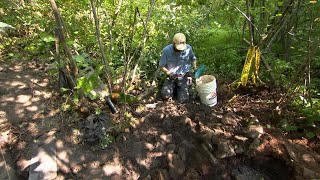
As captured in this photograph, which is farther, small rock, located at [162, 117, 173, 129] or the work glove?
the work glove

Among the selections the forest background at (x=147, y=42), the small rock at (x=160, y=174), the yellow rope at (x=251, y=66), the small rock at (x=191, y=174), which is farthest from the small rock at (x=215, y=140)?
the yellow rope at (x=251, y=66)

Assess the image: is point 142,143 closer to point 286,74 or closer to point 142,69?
point 142,69

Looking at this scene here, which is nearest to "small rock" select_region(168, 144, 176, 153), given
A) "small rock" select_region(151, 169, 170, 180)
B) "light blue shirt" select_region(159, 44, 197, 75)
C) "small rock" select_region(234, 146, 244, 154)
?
"small rock" select_region(151, 169, 170, 180)

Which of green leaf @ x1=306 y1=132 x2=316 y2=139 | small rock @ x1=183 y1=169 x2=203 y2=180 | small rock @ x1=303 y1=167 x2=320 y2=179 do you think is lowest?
small rock @ x1=303 y1=167 x2=320 y2=179

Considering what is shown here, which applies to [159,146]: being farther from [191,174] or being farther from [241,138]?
[241,138]

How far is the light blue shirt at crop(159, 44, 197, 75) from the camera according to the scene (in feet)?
14.5

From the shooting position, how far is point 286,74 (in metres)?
4.88

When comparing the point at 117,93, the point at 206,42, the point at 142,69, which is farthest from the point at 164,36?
the point at 117,93

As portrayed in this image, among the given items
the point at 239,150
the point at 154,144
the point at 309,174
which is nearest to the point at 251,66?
the point at 239,150

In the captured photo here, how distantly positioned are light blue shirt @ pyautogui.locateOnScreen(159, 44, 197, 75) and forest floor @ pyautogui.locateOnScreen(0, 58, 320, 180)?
2.94ft

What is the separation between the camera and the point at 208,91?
165 inches

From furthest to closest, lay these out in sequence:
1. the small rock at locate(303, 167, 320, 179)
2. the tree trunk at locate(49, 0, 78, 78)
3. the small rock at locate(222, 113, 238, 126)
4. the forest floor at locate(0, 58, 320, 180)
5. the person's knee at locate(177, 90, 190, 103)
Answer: the person's knee at locate(177, 90, 190, 103), the small rock at locate(222, 113, 238, 126), the forest floor at locate(0, 58, 320, 180), the small rock at locate(303, 167, 320, 179), the tree trunk at locate(49, 0, 78, 78)

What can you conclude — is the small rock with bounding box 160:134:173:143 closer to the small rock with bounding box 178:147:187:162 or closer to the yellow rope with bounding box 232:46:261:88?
the small rock with bounding box 178:147:187:162

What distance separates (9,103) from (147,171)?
221 centimetres
